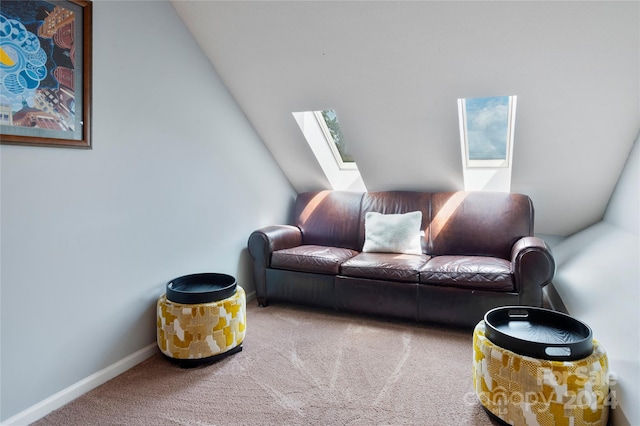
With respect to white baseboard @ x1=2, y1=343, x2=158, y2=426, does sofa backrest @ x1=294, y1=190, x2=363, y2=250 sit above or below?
above

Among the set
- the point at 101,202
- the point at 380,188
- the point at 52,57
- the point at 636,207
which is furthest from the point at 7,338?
the point at 636,207

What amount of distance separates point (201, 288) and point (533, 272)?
218 cm

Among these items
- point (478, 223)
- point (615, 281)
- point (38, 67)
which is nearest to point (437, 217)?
point (478, 223)

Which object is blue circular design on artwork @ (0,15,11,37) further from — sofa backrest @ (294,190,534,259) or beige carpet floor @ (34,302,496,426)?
sofa backrest @ (294,190,534,259)

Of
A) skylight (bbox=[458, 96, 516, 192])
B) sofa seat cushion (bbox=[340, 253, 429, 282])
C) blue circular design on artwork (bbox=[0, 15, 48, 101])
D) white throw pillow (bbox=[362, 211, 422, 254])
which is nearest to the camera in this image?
blue circular design on artwork (bbox=[0, 15, 48, 101])

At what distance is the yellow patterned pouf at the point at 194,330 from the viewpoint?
2176 mm

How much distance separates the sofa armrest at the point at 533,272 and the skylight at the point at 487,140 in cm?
103

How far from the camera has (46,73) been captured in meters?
1.77

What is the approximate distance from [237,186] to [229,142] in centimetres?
36

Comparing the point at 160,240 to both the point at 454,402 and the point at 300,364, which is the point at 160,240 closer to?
the point at 300,364

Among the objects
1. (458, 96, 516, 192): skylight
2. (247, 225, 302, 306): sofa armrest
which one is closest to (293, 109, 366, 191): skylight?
(247, 225, 302, 306): sofa armrest

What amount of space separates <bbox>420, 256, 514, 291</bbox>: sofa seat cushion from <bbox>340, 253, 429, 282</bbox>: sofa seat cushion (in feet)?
0.26

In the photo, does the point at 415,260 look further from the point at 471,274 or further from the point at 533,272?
the point at 533,272

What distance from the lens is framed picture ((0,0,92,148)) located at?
1.63 meters
